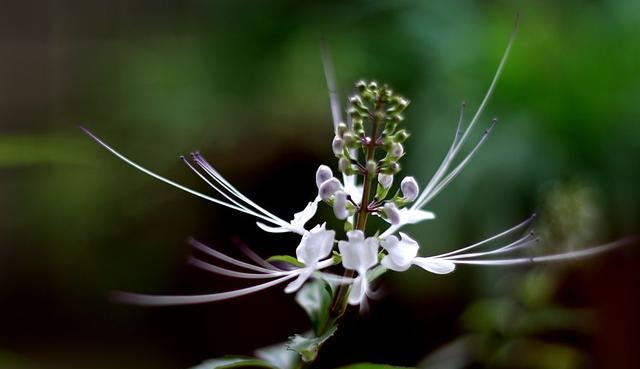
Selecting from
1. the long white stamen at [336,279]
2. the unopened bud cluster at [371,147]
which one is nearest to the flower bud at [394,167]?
the unopened bud cluster at [371,147]

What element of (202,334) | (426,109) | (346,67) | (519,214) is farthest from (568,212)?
(202,334)

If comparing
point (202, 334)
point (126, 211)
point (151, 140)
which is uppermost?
point (151, 140)

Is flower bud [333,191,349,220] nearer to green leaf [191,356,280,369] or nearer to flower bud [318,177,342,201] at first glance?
flower bud [318,177,342,201]

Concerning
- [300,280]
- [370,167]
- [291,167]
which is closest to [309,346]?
[300,280]

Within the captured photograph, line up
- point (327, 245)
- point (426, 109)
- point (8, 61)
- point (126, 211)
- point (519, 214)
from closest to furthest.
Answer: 1. point (327, 245)
2. point (519, 214)
3. point (426, 109)
4. point (126, 211)
5. point (8, 61)

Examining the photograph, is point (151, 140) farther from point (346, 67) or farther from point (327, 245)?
point (327, 245)

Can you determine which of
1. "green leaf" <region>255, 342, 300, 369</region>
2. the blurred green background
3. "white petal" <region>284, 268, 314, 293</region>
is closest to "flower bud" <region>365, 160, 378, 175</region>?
"white petal" <region>284, 268, 314, 293</region>
